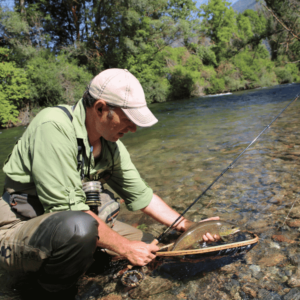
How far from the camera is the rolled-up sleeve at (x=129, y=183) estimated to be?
2.47 meters

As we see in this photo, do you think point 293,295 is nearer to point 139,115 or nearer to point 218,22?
point 139,115

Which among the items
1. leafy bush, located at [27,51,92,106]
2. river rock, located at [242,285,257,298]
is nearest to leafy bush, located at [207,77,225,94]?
leafy bush, located at [27,51,92,106]

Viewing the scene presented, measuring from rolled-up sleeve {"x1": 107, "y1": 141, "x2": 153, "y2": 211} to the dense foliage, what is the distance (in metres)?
17.2

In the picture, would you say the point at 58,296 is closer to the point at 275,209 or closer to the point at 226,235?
the point at 226,235

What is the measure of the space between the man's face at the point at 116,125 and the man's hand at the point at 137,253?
82 centimetres

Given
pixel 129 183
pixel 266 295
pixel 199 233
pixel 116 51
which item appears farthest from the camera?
pixel 116 51

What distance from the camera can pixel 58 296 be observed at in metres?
1.94

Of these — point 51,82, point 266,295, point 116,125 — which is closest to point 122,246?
point 116,125

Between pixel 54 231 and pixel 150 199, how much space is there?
1.06 metres

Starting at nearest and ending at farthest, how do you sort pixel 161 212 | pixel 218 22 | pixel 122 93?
1. pixel 122 93
2. pixel 161 212
3. pixel 218 22

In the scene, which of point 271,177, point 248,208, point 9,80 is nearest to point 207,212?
point 248,208

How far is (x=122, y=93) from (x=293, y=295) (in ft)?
5.82

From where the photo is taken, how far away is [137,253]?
1975 mm

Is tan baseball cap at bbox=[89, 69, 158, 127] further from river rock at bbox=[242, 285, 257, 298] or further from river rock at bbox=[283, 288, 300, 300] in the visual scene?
river rock at bbox=[283, 288, 300, 300]
